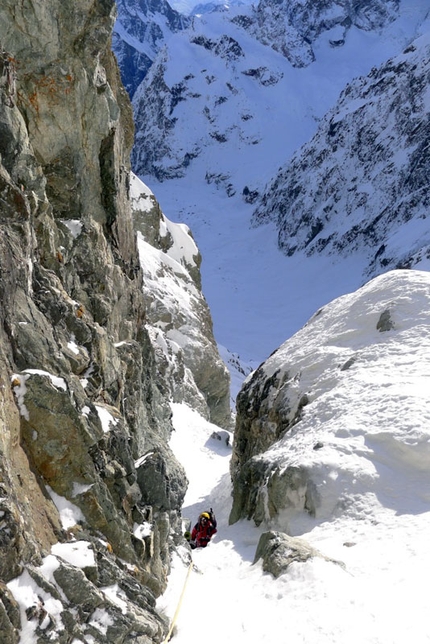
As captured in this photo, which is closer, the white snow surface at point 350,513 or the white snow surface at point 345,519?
the white snow surface at point 345,519

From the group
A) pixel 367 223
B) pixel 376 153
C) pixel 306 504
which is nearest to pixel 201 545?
pixel 306 504

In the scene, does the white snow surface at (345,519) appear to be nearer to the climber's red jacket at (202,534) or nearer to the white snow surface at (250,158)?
the climber's red jacket at (202,534)

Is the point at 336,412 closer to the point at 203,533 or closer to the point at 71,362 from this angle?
the point at 203,533

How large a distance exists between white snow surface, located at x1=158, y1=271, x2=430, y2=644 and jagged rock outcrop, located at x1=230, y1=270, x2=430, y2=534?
0.04m

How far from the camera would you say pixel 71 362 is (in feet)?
38.5

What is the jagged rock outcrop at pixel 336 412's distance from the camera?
1436 cm

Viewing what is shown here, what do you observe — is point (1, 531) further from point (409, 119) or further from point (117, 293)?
point (409, 119)

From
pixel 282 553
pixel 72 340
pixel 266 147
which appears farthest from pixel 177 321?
pixel 266 147

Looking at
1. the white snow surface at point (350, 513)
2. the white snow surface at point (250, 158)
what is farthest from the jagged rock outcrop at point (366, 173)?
the white snow surface at point (350, 513)

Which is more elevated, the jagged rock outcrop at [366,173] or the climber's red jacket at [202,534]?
the jagged rock outcrop at [366,173]

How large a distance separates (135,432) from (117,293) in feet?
14.8

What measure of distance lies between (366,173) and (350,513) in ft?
297

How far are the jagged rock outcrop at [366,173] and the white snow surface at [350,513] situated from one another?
58598 mm

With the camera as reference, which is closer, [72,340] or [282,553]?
[282,553]
